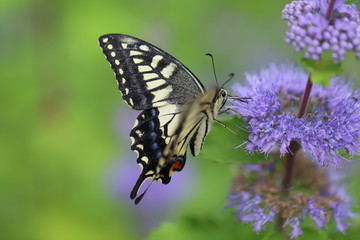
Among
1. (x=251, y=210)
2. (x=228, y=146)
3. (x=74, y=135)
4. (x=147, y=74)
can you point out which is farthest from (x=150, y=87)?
(x=74, y=135)

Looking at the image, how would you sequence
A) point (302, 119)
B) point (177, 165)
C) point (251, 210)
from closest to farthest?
point (302, 119)
point (251, 210)
point (177, 165)

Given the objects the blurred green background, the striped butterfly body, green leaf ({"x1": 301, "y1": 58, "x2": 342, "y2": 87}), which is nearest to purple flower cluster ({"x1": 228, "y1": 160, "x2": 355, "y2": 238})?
the striped butterfly body

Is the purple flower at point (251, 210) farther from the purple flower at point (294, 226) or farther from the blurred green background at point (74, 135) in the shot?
the blurred green background at point (74, 135)

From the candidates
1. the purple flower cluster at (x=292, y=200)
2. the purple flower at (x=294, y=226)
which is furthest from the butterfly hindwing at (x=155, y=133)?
the purple flower at (x=294, y=226)

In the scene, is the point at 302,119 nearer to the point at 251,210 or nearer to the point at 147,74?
the point at 251,210

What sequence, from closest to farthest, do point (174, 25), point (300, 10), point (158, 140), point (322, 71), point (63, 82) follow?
point (322, 71) → point (300, 10) → point (158, 140) → point (63, 82) → point (174, 25)

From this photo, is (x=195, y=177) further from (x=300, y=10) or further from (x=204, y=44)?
(x=300, y=10)

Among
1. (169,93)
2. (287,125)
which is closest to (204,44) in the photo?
(169,93)
